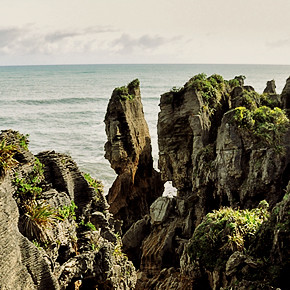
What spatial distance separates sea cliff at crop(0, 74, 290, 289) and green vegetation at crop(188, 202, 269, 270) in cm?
3

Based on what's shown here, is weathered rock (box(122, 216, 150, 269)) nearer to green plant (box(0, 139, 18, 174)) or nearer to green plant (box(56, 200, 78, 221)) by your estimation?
green plant (box(56, 200, 78, 221))

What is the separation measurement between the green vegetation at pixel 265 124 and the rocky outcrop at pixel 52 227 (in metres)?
8.63

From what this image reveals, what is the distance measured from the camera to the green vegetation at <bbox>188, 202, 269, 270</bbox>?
10812mm

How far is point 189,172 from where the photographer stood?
2039 cm

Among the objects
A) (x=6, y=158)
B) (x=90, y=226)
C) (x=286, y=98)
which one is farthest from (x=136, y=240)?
(x=6, y=158)

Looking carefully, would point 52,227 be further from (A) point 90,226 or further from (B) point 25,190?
(A) point 90,226

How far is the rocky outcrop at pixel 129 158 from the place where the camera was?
77.5 ft

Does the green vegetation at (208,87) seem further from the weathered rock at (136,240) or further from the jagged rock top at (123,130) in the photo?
the weathered rock at (136,240)

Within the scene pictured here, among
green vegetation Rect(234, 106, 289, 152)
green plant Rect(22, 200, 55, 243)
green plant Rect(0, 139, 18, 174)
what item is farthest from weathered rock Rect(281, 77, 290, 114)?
green plant Rect(0, 139, 18, 174)

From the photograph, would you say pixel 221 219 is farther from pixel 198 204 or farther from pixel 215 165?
pixel 198 204

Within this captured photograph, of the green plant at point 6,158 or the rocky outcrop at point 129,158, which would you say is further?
the rocky outcrop at point 129,158

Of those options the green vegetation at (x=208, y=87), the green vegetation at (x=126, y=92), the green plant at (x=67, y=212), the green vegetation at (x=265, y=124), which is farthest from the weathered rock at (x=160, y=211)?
the green plant at (x=67, y=212)

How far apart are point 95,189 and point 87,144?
35.0 m

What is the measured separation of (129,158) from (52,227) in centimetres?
1630
